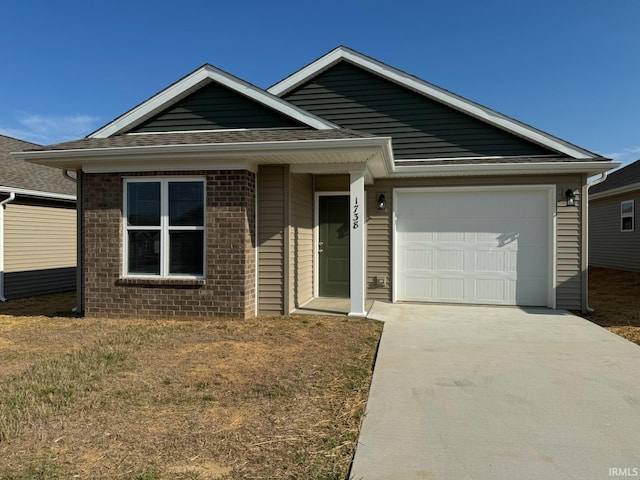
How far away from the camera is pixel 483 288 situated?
9164mm

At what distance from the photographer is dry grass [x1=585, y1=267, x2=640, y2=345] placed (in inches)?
287

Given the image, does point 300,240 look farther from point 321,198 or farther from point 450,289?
point 450,289

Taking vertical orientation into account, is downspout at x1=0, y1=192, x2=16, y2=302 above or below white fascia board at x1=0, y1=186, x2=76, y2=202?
below

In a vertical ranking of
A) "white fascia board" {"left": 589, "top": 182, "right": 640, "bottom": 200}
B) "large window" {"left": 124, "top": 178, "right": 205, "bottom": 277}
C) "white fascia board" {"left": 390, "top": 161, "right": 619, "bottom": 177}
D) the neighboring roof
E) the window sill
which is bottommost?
the window sill

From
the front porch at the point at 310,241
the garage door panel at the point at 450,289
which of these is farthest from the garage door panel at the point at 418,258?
the front porch at the point at 310,241

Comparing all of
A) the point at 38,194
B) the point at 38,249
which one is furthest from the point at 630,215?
the point at 38,249

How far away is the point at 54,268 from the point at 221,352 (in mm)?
9013

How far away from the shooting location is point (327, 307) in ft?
28.2

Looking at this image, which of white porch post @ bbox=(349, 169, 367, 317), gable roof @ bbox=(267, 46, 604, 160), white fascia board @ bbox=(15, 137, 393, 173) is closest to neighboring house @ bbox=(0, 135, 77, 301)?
white fascia board @ bbox=(15, 137, 393, 173)

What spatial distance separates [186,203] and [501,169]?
594 centimetres

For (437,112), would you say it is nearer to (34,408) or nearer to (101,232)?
(101,232)

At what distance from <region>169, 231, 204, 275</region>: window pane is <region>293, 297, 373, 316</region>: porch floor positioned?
6.43ft

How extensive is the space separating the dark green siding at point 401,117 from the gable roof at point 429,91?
13 cm

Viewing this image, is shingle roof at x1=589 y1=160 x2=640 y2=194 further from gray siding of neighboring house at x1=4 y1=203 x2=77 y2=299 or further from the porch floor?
gray siding of neighboring house at x1=4 y1=203 x2=77 y2=299
